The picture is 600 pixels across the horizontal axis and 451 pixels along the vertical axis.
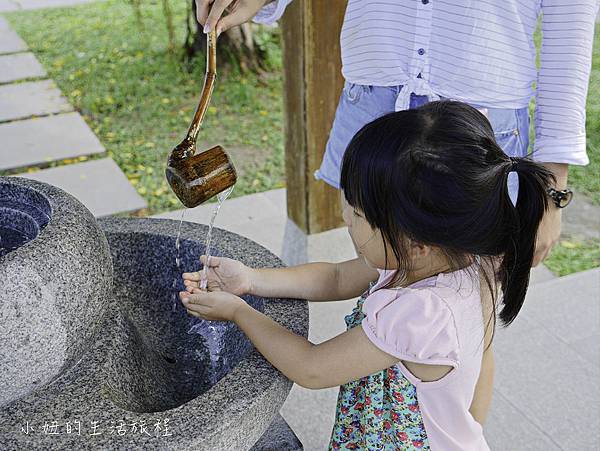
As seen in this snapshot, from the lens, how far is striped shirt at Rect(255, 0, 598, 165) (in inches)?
66.7

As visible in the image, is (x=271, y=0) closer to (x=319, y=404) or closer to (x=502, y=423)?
(x=319, y=404)

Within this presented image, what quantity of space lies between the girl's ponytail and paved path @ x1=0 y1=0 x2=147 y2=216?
2824mm

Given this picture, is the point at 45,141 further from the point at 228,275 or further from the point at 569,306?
the point at 228,275

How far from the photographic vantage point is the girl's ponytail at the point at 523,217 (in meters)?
1.43

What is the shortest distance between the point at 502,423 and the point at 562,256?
1363mm

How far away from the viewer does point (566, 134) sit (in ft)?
5.66

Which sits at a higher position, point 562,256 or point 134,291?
point 134,291

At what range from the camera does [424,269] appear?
4.91 feet

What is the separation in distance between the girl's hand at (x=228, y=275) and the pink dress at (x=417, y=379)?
264 millimetres

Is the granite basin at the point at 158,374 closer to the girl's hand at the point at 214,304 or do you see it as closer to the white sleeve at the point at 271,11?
the girl's hand at the point at 214,304

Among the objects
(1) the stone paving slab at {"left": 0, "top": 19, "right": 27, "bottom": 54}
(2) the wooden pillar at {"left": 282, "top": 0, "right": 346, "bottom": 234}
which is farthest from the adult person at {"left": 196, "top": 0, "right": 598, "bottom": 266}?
(1) the stone paving slab at {"left": 0, "top": 19, "right": 27, "bottom": 54}

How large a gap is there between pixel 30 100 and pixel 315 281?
4.28 m

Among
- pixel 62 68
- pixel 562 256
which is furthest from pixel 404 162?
pixel 62 68

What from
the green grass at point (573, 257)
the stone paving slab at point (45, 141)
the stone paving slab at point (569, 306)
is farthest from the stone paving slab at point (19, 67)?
the stone paving slab at point (569, 306)
